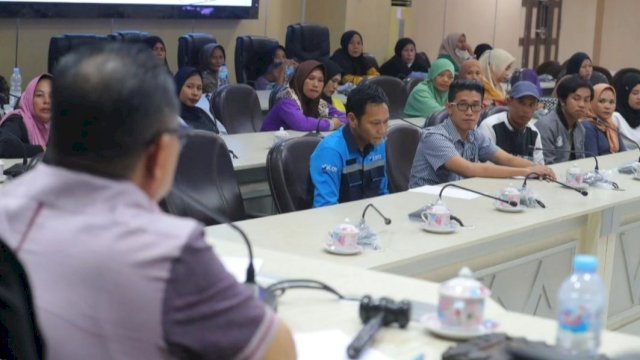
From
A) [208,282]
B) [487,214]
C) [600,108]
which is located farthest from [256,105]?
[208,282]

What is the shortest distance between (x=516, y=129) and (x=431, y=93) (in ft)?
7.89

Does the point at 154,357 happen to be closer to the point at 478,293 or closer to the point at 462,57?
the point at 478,293

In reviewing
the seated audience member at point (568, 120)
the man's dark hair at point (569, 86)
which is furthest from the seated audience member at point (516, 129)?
the man's dark hair at point (569, 86)

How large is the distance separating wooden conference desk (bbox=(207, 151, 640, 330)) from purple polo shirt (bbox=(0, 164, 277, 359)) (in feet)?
4.74

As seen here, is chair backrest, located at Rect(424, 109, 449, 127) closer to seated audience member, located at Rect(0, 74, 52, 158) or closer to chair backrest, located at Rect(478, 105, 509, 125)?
chair backrest, located at Rect(478, 105, 509, 125)

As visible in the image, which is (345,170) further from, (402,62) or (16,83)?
(402,62)

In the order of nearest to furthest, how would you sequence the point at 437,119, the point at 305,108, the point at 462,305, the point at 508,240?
the point at 462,305 < the point at 508,240 < the point at 437,119 < the point at 305,108

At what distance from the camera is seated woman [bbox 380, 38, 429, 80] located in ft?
35.7

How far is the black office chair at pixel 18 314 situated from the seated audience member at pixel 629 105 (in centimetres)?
491

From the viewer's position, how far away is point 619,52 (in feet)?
47.7

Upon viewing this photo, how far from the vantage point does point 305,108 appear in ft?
21.5

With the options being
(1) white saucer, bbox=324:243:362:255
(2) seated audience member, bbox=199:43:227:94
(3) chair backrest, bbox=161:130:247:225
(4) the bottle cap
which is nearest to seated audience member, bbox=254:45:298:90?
(2) seated audience member, bbox=199:43:227:94

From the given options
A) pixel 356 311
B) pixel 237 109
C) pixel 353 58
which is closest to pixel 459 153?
pixel 237 109

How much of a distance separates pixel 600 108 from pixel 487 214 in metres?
2.82
